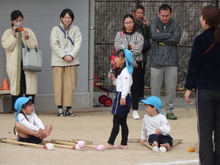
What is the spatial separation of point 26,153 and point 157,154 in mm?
1735

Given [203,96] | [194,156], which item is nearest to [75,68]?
[194,156]

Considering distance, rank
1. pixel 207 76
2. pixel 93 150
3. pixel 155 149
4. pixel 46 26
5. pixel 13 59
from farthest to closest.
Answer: pixel 46 26 → pixel 13 59 → pixel 93 150 → pixel 155 149 → pixel 207 76

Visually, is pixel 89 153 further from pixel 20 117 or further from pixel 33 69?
pixel 33 69

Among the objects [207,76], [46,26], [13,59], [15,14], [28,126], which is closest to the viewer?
[207,76]

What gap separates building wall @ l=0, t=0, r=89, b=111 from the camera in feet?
46.7

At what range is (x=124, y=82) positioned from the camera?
399 inches

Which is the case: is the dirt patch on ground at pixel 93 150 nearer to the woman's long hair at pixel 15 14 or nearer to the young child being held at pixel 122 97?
the young child being held at pixel 122 97

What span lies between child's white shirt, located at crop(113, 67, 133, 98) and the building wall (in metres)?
4.55

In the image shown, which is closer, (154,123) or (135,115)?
(154,123)

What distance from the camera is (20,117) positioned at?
33.4ft

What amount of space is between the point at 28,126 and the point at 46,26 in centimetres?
482

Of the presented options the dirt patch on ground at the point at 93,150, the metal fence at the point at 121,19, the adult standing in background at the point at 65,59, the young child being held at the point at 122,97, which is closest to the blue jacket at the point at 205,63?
the dirt patch on ground at the point at 93,150

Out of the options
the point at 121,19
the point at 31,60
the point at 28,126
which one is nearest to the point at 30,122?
the point at 28,126

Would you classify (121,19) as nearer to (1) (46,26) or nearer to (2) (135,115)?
(1) (46,26)
